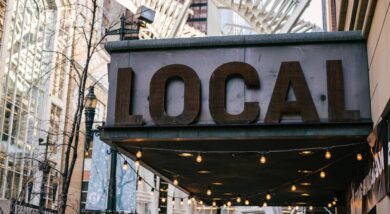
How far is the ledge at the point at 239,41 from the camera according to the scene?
1163 cm

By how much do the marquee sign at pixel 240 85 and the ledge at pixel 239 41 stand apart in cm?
10

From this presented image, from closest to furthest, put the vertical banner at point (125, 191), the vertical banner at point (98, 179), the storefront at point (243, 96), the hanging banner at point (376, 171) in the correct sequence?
1. the hanging banner at point (376, 171)
2. the storefront at point (243, 96)
3. the vertical banner at point (98, 179)
4. the vertical banner at point (125, 191)

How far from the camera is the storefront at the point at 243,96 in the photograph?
11273mm

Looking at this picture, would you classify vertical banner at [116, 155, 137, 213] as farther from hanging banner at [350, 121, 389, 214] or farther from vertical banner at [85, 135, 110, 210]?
hanging banner at [350, 121, 389, 214]

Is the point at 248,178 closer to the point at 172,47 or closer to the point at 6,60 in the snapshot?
the point at 172,47

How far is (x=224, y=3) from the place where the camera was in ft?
159

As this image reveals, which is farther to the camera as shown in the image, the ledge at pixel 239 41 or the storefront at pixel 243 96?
the ledge at pixel 239 41

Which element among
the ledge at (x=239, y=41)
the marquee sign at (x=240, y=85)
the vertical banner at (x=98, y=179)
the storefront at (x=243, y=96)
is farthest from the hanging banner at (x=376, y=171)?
the vertical banner at (x=98, y=179)

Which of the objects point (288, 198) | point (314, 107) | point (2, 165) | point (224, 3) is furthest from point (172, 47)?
point (224, 3)

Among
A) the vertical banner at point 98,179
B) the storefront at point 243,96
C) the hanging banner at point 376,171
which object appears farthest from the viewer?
the vertical banner at point 98,179

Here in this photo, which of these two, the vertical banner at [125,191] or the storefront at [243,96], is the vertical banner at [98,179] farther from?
the storefront at [243,96]

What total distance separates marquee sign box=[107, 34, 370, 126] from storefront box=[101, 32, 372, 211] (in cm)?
2

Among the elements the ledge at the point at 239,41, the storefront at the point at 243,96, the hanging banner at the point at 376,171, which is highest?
the ledge at the point at 239,41

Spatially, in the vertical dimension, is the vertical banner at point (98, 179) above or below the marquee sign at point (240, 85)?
below
